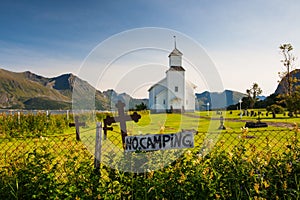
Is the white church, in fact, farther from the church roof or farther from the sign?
the sign

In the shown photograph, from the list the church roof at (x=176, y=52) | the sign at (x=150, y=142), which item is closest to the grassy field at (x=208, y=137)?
the sign at (x=150, y=142)

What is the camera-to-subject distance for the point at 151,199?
3.23 meters

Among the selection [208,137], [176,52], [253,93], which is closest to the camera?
[176,52]

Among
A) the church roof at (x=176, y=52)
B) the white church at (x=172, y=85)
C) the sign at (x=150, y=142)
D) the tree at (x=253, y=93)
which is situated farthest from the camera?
the tree at (x=253, y=93)

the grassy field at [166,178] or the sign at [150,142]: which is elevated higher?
the sign at [150,142]

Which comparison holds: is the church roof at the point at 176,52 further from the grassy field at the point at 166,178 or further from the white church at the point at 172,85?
the grassy field at the point at 166,178

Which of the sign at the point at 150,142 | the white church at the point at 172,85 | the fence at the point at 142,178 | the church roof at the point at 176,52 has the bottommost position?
the fence at the point at 142,178

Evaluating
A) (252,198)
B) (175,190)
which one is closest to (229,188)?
(252,198)

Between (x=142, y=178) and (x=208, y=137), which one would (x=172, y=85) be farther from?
(x=142, y=178)

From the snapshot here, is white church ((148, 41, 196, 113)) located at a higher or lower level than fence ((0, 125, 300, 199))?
higher

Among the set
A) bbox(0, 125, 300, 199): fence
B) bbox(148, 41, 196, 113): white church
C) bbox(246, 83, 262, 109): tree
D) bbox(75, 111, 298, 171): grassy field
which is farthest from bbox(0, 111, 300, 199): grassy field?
bbox(246, 83, 262, 109): tree

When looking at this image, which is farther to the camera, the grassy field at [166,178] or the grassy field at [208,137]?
the grassy field at [208,137]

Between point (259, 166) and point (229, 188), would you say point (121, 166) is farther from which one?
point (259, 166)

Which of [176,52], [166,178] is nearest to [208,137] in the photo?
[176,52]
